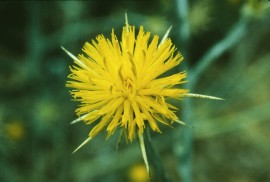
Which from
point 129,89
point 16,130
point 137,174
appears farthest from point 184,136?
point 16,130

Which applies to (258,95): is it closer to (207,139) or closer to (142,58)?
(207,139)

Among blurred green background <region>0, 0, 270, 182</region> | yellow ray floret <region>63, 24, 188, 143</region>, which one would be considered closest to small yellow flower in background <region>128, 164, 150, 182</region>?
blurred green background <region>0, 0, 270, 182</region>

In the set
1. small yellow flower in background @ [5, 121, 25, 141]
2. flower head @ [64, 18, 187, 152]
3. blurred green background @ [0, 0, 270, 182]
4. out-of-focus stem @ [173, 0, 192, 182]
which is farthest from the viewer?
small yellow flower in background @ [5, 121, 25, 141]

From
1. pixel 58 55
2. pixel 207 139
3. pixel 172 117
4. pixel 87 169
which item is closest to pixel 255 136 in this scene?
pixel 207 139

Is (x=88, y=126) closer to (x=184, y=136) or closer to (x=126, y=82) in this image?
(x=184, y=136)

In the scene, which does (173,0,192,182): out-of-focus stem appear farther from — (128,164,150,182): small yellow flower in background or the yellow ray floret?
(128,164,150,182): small yellow flower in background

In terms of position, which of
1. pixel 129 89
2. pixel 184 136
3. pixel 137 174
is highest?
pixel 129 89

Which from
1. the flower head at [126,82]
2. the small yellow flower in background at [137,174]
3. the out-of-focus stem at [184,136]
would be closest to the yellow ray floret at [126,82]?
the flower head at [126,82]
